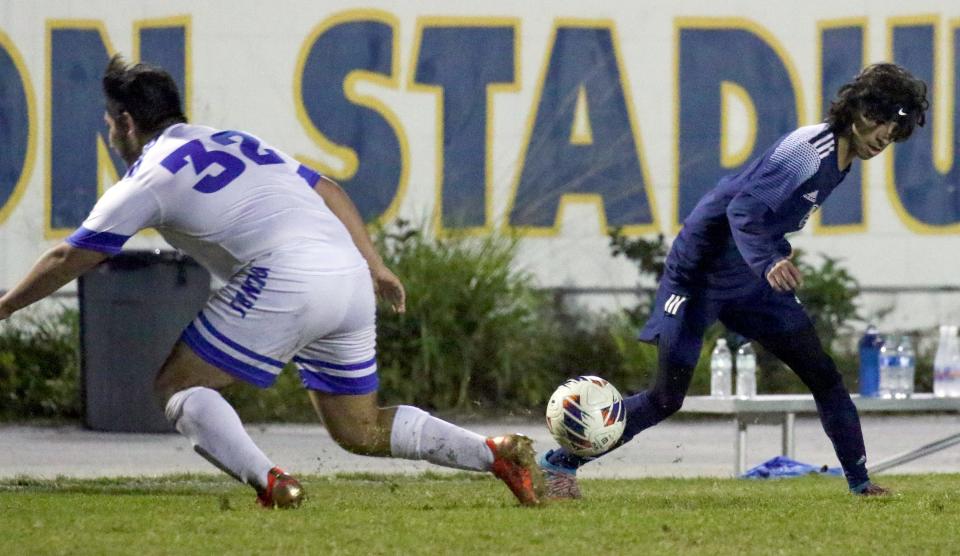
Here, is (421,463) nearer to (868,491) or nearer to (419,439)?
(868,491)

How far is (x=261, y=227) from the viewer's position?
23.3 feet

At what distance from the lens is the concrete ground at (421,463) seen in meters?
11.3

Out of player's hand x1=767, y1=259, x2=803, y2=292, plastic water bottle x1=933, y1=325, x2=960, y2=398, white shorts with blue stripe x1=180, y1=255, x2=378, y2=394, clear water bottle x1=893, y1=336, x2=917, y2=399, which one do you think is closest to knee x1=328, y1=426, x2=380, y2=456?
white shorts with blue stripe x1=180, y1=255, x2=378, y2=394

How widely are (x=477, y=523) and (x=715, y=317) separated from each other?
1.90m

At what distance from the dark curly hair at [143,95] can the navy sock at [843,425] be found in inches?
120

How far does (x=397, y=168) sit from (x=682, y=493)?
27.2 ft

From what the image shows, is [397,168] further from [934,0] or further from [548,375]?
[934,0]

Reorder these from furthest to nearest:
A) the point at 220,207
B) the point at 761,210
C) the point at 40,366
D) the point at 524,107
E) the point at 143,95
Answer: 1. the point at 524,107
2. the point at 40,366
3. the point at 761,210
4. the point at 143,95
5. the point at 220,207

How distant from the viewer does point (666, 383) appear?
8.28 metres

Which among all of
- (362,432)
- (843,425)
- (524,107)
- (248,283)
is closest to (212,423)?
(248,283)

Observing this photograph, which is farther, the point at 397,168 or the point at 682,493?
the point at 397,168

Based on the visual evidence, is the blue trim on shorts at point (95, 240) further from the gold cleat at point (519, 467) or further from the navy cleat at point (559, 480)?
the navy cleat at point (559, 480)

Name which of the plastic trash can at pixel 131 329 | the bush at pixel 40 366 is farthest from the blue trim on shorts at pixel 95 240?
the bush at pixel 40 366

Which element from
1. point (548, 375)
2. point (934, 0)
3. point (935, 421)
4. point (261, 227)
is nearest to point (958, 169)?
point (934, 0)
